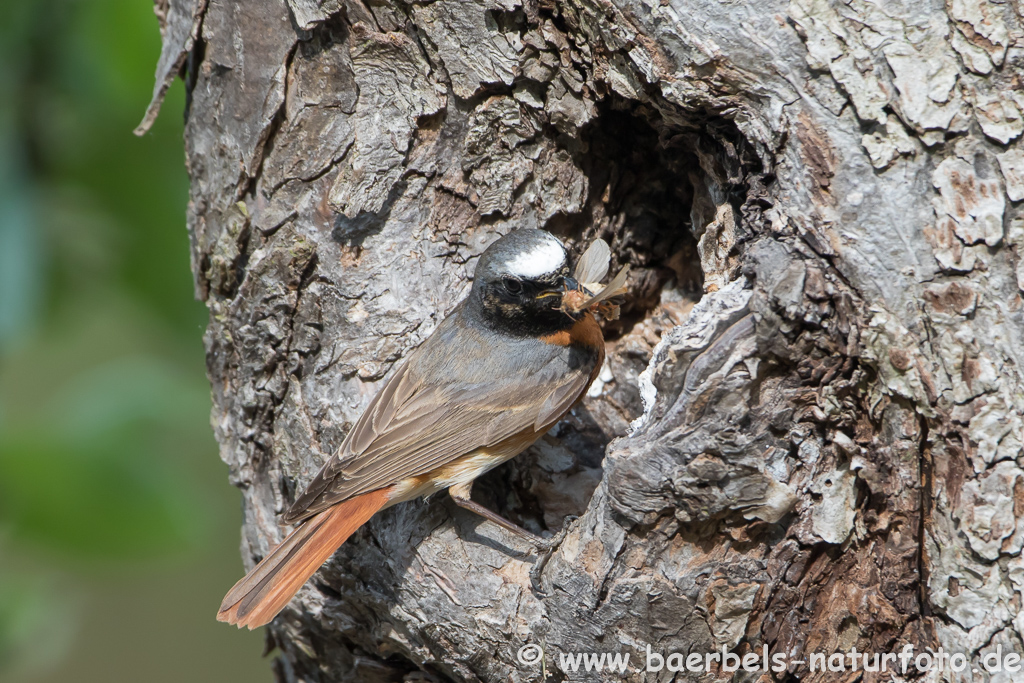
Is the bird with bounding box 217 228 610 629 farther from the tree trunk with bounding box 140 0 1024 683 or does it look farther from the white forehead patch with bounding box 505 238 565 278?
the tree trunk with bounding box 140 0 1024 683

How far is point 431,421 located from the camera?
11.4 feet

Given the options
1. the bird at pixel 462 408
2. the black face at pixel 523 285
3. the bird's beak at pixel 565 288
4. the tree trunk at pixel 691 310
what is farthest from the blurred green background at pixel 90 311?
the bird's beak at pixel 565 288

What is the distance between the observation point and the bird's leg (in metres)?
2.90

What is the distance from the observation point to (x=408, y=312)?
3.38m

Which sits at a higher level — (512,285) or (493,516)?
(512,285)

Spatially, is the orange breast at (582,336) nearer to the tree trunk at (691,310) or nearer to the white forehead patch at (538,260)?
the white forehead patch at (538,260)

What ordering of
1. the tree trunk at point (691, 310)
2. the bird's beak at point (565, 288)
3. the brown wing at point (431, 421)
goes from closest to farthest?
the tree trunk at point (691, 310), the brown wing at point (431, 421), the bird's beak at point (565, 288)

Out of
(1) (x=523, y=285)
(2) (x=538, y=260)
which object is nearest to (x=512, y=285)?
(1) (x=523, y=285)

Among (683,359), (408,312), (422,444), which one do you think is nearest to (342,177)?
(408,312)

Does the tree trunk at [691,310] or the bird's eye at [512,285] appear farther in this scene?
the bird's eye at [512,285]

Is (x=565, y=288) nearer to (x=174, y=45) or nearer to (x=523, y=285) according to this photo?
(x=523, y=285)

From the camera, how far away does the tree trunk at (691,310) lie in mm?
2406

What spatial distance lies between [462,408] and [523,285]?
1.89ft

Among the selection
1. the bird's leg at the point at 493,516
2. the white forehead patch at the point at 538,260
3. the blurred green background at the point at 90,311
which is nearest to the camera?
the bird's leg at the point at 493,516
